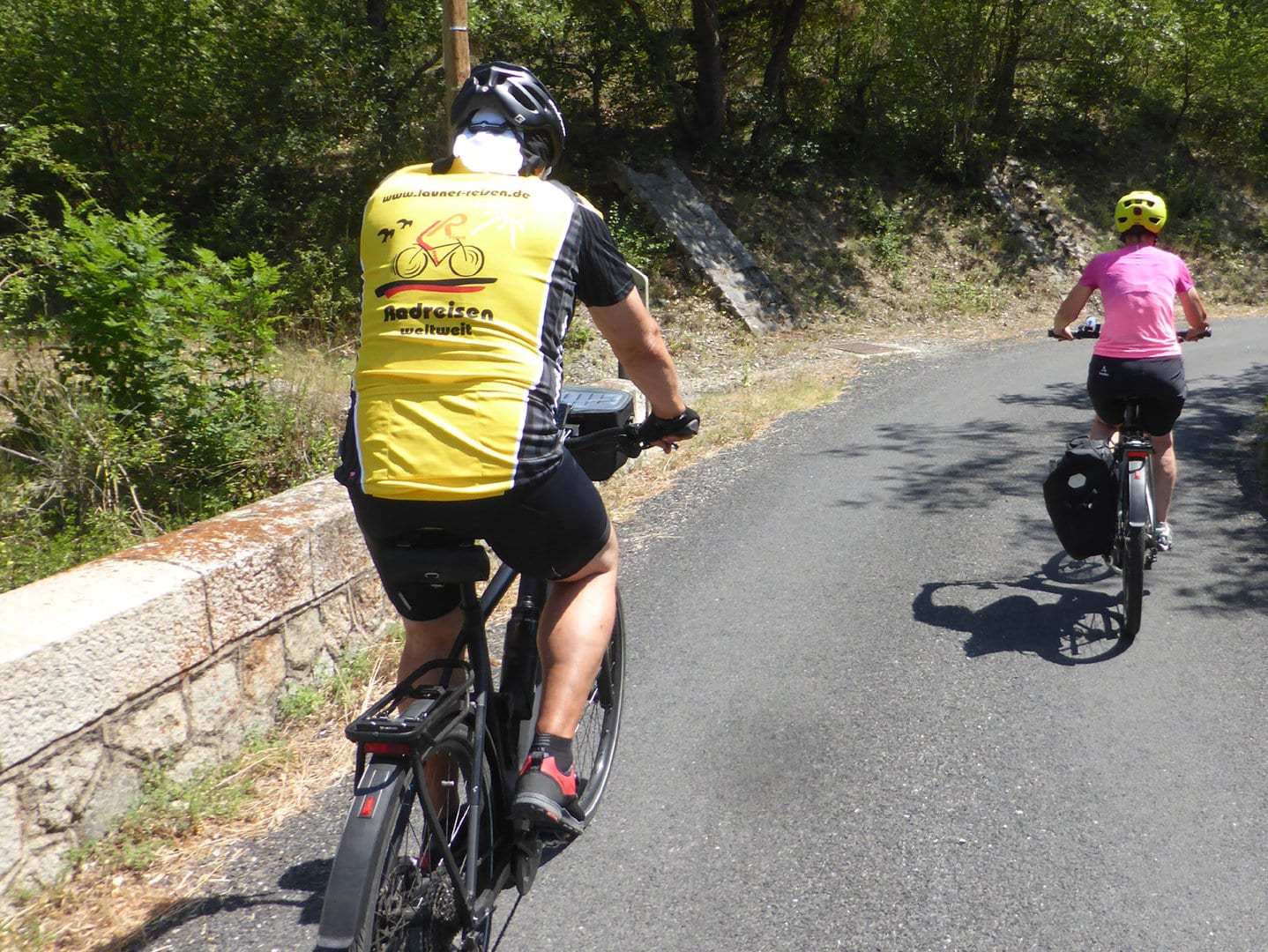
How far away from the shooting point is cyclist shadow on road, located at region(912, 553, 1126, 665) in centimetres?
466

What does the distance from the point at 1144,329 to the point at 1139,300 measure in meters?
0.15

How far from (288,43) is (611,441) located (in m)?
13.1

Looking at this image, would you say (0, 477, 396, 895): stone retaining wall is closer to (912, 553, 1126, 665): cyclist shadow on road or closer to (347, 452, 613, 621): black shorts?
(347, 452, 613, 621): black shorts

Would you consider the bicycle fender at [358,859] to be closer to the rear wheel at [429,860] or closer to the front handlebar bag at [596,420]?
the rear wheel at [429,860]

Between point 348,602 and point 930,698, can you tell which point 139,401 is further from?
point 930,698

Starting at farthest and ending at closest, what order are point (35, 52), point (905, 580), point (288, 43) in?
point (288, 43) → point (35, 52) → point (905, 580)

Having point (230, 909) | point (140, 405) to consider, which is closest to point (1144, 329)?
point (230, 909)

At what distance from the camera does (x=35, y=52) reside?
12477 mm

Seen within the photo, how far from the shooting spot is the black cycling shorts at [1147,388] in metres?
5.01

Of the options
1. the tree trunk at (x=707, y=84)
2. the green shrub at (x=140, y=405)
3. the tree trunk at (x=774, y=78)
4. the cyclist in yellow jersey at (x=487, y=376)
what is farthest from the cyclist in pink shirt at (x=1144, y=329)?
the tree trunk at (x=774, y=78)

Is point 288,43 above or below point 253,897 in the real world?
above

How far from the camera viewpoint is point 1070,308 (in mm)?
5586

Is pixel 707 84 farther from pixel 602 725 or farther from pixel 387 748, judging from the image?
pixel 387 748

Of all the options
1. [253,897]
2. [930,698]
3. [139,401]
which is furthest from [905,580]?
[139,401]
